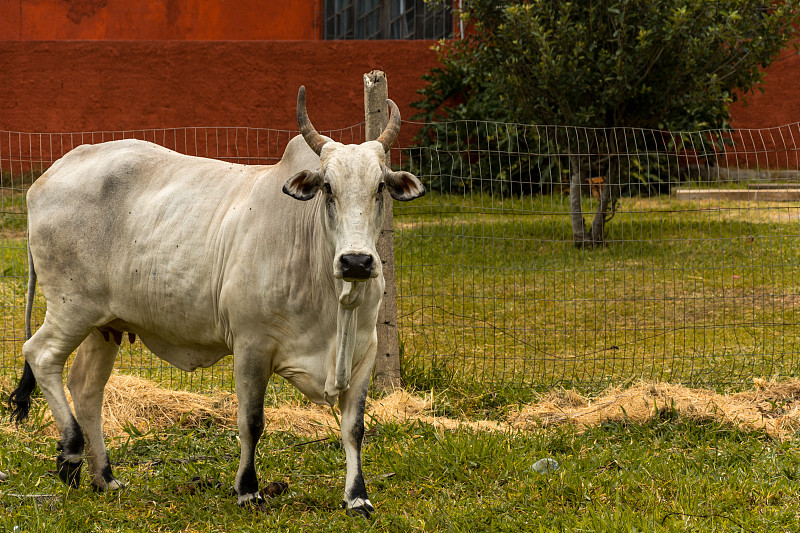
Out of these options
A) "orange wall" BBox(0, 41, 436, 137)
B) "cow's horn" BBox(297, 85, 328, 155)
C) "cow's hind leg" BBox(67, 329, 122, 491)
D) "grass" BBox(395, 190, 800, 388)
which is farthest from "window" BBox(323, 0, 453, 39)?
"cow's horn" BBox(297, 85, 328, 155)

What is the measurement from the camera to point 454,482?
4473 millimetres

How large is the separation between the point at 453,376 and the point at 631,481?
2.08 m

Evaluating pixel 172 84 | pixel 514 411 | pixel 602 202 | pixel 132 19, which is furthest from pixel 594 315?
pixel 132 19

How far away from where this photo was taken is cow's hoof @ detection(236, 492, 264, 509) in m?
4.21

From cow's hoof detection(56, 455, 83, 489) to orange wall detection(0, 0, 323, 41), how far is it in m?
12.6

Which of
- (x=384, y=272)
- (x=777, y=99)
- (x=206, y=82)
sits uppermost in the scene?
(x=206, y=82)

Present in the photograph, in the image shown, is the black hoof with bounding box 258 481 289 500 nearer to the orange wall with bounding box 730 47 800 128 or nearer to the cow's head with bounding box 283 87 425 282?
the cow's head with bounding box 283 87 425 282

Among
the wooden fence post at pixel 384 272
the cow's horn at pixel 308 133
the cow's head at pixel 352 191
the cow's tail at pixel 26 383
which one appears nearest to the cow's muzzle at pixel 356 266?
the cow's head at pixel 352 191

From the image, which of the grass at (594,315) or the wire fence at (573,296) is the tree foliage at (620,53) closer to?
the wire fence at (573,296)

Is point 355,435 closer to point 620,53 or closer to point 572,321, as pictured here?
point 572,321

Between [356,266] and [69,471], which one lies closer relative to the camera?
[356,266]

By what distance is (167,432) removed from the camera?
17.9 ft

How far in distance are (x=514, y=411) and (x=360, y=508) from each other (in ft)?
6.13

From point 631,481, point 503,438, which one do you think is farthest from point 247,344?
point 631,481
